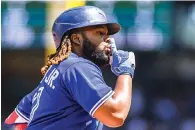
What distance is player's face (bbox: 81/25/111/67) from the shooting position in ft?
10.8

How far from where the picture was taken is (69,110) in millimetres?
3158

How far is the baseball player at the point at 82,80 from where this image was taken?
3.02 metres

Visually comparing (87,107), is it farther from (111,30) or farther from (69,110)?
(111,30)

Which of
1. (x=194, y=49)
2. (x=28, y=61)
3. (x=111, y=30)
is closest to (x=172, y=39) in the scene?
(x=194, y=49)

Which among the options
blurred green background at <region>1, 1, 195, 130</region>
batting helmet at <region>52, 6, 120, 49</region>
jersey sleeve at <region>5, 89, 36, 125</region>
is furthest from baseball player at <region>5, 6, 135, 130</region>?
blurred green background at <region>1, 1, 195, 130</region>

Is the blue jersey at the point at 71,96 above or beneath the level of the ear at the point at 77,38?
beneath

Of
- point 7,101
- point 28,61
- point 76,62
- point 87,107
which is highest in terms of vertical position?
point 76,62

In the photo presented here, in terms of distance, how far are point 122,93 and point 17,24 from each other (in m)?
5.80

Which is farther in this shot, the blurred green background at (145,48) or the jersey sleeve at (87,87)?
the blurred green background at (145,48)

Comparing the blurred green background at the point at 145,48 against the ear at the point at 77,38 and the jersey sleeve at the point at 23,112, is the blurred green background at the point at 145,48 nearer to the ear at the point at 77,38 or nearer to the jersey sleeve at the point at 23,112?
the jersey sleeve at the point at 23,112

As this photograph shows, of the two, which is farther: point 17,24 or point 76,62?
point 17,24

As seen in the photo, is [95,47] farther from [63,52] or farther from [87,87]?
[87,87]

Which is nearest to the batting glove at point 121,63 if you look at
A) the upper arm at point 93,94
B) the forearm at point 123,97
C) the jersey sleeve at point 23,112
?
the forearm at point 123,97

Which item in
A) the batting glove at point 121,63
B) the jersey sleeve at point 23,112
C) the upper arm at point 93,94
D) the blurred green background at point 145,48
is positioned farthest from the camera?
the blurred green background at point 145,48
